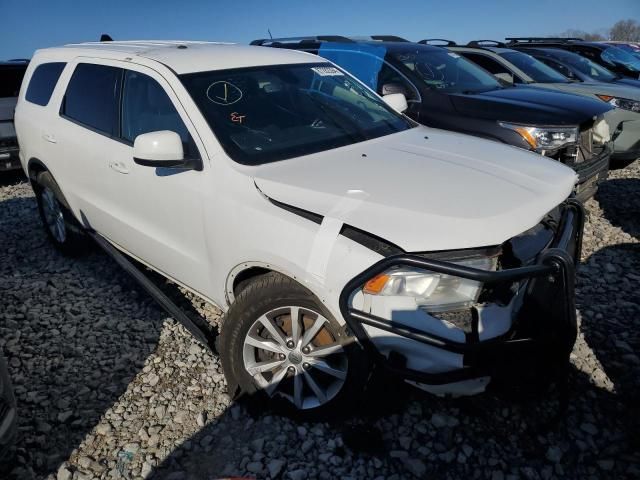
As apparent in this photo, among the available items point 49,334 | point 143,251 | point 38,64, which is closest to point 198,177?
point 143,251

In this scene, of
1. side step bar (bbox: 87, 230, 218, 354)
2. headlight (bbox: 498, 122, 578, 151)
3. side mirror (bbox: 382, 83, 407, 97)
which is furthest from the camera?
side mirror (bbox: 382, 83, 407, 97)

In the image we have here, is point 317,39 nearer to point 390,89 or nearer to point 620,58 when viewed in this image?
point 390,89

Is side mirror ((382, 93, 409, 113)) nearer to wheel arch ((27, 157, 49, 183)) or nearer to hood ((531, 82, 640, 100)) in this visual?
wheel arch ((27, 157, 49, 183))

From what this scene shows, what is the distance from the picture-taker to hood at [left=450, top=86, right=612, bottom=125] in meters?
4.69

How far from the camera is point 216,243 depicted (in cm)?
256

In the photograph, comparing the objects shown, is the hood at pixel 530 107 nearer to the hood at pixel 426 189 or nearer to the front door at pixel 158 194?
the hood at pixel 426 189

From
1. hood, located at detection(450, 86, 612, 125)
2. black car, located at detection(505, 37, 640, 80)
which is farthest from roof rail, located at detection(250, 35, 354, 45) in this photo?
black car, located at detection(505, 37, 640, 80)

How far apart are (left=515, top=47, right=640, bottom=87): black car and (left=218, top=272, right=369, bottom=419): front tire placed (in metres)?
7.83

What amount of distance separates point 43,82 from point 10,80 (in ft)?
12.1

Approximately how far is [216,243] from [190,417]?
3.17ft

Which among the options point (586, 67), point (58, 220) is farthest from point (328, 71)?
point (586, 67)

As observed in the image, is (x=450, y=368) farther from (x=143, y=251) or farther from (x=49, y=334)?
(x=49, y=334)

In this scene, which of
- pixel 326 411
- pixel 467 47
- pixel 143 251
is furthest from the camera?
pixel 467 47

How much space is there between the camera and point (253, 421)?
2.62m
